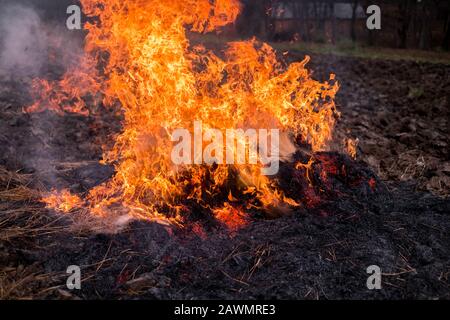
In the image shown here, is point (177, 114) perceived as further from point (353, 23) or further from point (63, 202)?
point (353, 23)

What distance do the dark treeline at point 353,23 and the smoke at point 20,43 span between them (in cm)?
1159

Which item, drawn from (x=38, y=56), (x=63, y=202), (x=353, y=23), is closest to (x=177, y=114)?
(x=63, y=202)

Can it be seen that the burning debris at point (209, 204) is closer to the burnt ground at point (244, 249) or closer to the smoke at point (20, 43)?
the burnt ground at point (244, 249)

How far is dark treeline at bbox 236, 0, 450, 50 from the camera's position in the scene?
24.4 meters

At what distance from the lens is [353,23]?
26.5m

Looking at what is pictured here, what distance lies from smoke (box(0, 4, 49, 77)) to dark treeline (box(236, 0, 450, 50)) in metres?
11.6

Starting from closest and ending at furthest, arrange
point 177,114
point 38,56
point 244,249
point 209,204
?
point 244,249
point 209,204
point 177,114
point 38,56

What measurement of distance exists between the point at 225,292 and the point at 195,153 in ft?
5.62

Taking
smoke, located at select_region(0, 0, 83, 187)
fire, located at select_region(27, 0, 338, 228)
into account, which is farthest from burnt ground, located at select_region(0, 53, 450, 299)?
smoke, located at select_region(0, 0, 83, 187)

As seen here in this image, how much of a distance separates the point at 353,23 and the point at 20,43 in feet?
67.3

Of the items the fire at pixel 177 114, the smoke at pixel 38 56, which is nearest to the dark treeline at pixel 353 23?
the smoke at pixel 38 56

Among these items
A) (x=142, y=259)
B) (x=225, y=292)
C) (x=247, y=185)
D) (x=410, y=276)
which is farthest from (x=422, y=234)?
(x=142, y=259)

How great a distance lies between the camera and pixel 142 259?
13.9 feet

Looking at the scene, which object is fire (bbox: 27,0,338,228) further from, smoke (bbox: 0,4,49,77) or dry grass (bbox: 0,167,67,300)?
smoke (bbox: 0,4,49,77)
